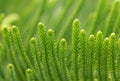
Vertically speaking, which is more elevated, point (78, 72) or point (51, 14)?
point (51, 14)

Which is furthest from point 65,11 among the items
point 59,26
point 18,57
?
point 18,57

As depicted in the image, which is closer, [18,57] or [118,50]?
[118,50]

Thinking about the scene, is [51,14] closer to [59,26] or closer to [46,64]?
[59,26]

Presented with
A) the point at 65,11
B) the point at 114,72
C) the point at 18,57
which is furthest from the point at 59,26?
the point at 114,72

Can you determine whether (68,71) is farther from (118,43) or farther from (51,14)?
(51,14)

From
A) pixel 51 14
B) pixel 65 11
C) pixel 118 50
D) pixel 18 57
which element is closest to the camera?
pixel 118 50

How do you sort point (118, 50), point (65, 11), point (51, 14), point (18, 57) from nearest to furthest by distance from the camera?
point (118, 50) < point (18, 57) < point (65, 11) < point (51, 14)

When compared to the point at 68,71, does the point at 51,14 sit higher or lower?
higher

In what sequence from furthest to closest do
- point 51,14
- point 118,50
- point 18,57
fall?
1. point 51,14
2. point 18,57
3. point 118,50

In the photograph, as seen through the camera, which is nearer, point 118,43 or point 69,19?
point 118,43

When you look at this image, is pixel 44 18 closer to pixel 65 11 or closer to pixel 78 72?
pixel 65 11
